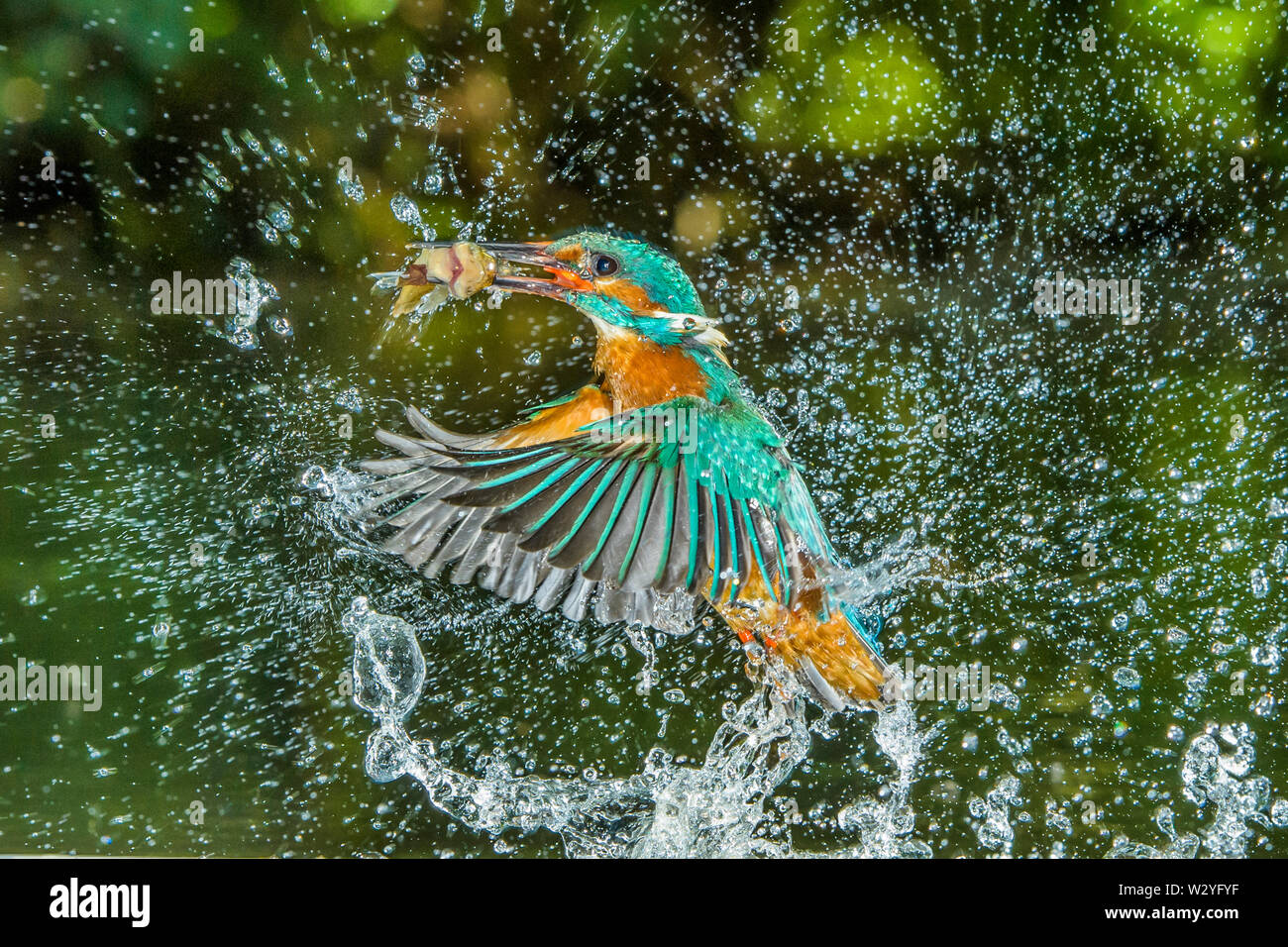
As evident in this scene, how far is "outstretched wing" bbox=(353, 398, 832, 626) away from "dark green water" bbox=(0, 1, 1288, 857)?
415 mm

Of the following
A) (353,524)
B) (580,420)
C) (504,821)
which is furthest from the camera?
(504,821)

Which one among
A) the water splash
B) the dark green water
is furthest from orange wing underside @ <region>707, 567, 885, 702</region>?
the water splash

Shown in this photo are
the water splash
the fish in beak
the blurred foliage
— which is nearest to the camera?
the fish in beak

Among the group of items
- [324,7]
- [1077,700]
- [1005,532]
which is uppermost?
[324,7]

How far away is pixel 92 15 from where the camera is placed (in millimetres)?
1867

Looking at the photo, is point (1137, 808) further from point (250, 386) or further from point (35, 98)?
point (35, 98)

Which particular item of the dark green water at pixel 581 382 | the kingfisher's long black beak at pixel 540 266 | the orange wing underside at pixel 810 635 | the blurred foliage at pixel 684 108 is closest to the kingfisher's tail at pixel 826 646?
the orange wing underside at pixel 810 635

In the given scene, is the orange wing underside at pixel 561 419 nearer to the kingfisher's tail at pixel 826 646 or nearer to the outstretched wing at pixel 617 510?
the outstretched wing at pixel 617 510

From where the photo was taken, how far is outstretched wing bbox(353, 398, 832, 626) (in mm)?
1188

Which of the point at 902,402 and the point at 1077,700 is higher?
the point at 902,402

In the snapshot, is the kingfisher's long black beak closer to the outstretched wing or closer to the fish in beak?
the fish in beak

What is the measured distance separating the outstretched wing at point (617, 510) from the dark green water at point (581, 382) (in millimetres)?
415

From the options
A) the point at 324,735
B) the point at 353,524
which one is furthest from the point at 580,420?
the point at 324,735

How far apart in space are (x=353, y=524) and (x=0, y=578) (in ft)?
2.68
